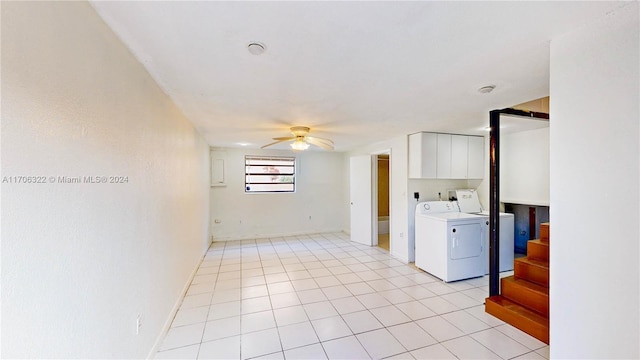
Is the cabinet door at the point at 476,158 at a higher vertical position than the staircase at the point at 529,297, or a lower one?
higher

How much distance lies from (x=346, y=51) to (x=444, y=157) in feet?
11.1

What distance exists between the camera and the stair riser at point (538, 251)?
2.75 meters

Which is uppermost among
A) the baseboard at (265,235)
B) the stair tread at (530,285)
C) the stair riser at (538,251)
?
the stair riser at (538,251)

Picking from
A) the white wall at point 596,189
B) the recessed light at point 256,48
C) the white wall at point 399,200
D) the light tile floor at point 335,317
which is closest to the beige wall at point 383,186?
the white wall at point 399,200

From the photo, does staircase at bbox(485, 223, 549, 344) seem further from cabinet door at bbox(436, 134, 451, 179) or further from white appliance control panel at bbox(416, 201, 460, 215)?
cabinet door at bbox(436, 134, 451, 179)

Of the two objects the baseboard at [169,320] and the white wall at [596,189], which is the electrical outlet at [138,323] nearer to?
the baseboard at [169,320]

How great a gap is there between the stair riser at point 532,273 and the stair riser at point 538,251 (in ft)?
0.73

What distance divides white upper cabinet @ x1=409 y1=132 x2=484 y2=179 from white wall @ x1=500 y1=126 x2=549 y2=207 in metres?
0.38

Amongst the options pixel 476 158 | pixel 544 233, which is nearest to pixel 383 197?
pixel 476 158

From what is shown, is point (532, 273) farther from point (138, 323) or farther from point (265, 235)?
point (265, 235)

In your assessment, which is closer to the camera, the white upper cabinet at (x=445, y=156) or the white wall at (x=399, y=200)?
the white upper cabinet at (x=445, y=156)

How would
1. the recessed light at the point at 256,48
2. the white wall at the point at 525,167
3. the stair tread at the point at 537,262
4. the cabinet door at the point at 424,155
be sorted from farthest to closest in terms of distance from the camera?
1. the cabinet door at the point at 424,155
2. the white wall at the point at 525,167
3. the stair tread at the point at 537,262
4. the recessed light at the point at 256,48

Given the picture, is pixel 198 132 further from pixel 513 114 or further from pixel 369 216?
pixel 513 114

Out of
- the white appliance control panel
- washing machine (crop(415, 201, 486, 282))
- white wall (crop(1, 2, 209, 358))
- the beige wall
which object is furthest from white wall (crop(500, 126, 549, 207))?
white wall (crop(1, 2, 209, 358))
